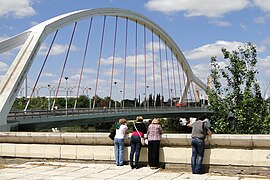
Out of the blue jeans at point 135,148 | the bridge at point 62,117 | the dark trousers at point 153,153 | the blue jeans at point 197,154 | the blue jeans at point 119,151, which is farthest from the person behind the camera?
the bridge at point 62,117

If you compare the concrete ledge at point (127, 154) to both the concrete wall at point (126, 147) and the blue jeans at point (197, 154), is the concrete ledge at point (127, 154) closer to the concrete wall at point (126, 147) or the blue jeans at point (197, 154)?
the concrete wall at point (126, 147)

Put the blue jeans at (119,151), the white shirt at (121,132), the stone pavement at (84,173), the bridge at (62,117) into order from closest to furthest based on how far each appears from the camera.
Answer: the stone pavement at (84,173) → the blue jeans at (119,151) → the white shirt at (121,132) → the bridge at (62,117)

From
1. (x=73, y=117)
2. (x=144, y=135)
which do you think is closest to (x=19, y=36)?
(x=73, y=117)

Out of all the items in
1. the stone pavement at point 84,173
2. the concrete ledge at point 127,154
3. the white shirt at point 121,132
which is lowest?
the stone pavement at point 84,173

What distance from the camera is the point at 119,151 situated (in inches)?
416

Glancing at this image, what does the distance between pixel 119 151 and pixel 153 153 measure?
94cm

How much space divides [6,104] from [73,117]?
11354 millimetres

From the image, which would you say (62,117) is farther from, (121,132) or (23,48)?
(121,132)

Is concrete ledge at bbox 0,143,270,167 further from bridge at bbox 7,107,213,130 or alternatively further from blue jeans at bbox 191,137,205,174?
bridge at bbox 7,107,213,130

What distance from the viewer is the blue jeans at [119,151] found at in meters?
10.6

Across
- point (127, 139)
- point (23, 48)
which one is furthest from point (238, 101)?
point (23, 48)

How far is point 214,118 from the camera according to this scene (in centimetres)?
1938

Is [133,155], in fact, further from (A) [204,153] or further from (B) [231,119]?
(B) [231,119]

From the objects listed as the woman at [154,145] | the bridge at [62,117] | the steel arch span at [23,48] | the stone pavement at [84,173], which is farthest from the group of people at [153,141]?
the bridge at [62,117]
